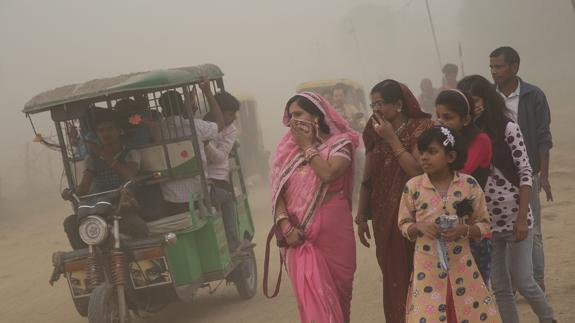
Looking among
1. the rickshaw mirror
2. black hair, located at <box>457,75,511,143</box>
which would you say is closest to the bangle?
the rickshaw mirror

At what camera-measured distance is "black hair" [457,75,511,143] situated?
431 centimetres

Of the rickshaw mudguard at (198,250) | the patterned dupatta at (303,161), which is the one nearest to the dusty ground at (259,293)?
the rickshaw mudguard at (198,250)

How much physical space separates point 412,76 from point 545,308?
57450 mm

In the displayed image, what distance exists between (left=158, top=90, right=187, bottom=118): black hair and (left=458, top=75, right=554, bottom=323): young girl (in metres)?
3.25

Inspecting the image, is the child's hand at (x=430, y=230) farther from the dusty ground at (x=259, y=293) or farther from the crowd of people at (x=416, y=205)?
the dusty ground at (x=259, y=293)

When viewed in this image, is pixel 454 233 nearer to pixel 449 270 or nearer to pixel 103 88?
pixel 449 270

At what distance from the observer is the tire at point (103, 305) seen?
5.73 metres

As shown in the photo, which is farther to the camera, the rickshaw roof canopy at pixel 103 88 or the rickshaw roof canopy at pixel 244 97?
the rickshaw roof canopy at pixel 244 97

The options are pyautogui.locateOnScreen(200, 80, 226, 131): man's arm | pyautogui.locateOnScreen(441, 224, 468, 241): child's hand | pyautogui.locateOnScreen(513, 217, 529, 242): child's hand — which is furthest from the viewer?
pyautogui.locateOnScreen(200, 80, 226, 131): man's arm

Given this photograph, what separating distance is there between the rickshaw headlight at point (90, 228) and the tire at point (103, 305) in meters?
0.35

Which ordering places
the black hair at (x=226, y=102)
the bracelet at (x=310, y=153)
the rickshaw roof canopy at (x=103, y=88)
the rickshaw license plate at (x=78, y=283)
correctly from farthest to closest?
the black hair at (x=226, y=102) → the rickshaw license plate at (x=78, y=283) → the rickshaw roof canopy at (x=103, y=88) → the bracelet at (x=310, y=153)

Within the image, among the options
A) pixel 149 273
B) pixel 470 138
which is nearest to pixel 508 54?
pixel 470 138

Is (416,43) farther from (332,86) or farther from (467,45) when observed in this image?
(332,86)

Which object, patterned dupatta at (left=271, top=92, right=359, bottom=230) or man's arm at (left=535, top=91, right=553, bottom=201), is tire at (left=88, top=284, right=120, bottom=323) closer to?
patterned dupatta at (left=271, top=92, right=359, bottom=230)
